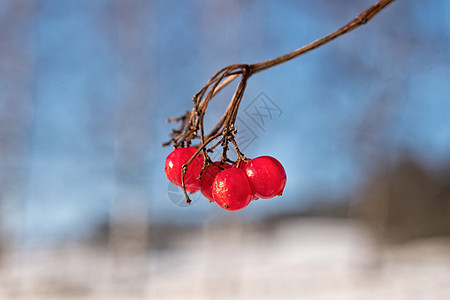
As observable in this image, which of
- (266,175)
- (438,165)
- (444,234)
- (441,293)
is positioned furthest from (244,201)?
(444,234)

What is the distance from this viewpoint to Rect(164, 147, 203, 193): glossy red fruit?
634 millimetres

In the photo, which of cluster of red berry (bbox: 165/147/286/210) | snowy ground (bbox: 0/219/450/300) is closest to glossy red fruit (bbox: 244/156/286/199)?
cluster of red berry (bbox: 165/147/286/210)

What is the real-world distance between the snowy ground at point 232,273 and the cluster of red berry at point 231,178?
14.3 feet

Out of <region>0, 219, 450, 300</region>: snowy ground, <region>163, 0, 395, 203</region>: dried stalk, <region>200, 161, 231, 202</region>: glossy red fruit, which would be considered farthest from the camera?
<region>0, 219, 450, 300</region>: snowy ground

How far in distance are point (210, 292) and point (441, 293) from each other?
2.69 metres

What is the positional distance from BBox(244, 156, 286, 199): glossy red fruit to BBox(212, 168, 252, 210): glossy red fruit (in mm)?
14

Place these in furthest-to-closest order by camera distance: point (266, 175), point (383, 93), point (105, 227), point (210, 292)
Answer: point (105, 227) → point (210, 292) → point (383, 93) → point (266, 175)

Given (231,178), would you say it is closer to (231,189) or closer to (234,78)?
(231,189)

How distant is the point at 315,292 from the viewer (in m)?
5.02

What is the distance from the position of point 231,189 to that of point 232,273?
4978 millimetres

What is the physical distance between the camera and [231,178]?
59 cm

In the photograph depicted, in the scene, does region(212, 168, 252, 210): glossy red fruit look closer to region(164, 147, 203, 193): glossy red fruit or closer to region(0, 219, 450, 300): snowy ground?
region(164, 147, 203, 193): glossy red fruit

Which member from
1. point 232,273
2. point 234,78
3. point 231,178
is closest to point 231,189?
point 231,178

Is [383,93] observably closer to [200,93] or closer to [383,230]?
[383,230]
